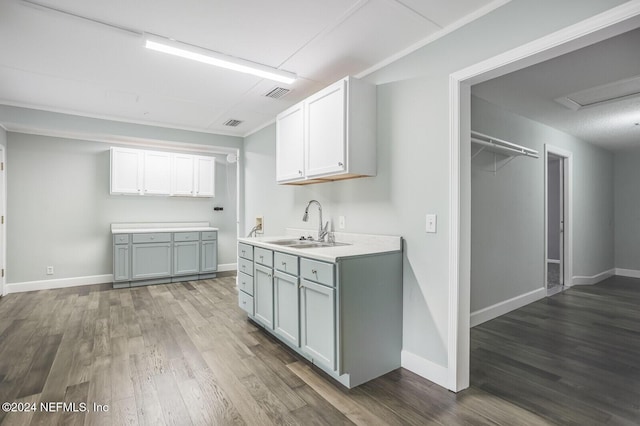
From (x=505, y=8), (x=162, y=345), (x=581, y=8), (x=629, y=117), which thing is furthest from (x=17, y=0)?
(x=629, y=117)

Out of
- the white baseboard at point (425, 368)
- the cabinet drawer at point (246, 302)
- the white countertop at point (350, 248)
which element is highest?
the white countertop at point (350, 248)

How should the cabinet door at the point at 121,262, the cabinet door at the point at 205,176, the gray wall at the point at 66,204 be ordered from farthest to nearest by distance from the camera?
the cabinet door at the point at 205,176 < the cabinet door at the point at 121,262 < the gray wall at the point at 66,204

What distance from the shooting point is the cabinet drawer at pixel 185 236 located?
5.48 meters

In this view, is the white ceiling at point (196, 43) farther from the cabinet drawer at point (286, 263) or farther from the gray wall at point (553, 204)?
the gray wall at point (553, 204)

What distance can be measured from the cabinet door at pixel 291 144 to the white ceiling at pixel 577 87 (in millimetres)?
1710

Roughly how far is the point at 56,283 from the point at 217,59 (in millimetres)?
4604

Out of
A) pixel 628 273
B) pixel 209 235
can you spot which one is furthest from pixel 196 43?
pixel 628 273

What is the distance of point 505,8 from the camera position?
1.89 m

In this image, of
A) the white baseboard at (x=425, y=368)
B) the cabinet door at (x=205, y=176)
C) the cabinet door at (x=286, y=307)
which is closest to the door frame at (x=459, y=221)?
the white baseboard at (x=425, y=368)

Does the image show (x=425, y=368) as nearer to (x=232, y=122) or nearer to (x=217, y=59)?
(x=217, y=59)

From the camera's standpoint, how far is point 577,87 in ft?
10.1

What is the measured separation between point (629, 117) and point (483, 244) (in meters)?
2.74

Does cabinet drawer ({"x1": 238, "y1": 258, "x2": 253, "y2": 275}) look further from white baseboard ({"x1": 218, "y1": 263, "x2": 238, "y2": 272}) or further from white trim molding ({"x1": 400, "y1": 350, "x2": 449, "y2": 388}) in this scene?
white baseboard ({"x1": 218, "y1": 263, "x2": 238, "y2": 272})

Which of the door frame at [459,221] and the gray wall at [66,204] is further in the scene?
the gray wall at [66,204]
